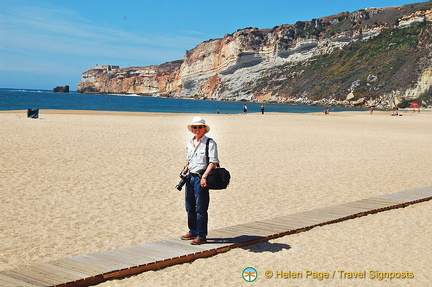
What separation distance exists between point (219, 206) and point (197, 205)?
292 centimetres

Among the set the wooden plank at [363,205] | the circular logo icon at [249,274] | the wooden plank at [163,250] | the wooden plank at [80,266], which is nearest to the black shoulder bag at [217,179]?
the wooden plank at [163,250]

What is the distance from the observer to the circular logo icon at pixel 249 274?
5101 mm

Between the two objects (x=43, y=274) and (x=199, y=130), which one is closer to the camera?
(x=43, y=274)

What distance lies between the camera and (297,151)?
17.4 m

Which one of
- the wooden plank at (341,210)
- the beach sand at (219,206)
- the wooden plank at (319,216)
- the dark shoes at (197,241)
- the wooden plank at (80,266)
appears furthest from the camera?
the wooden plank at (341,210)

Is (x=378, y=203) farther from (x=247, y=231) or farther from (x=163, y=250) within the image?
(x=163, y=250)

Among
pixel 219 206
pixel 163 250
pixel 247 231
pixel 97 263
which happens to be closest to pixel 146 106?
pixel 219 206

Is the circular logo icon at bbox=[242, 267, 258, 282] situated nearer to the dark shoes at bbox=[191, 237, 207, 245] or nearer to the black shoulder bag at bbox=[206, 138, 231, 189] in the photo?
the dark shoes at bbox=[191, 237, 207, 245]

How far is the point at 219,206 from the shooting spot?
8828 millimetres

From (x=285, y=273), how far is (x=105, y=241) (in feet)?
8.60

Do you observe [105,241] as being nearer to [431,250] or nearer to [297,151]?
[431,250]

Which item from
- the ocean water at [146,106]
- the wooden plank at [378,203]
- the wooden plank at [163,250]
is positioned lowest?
the wooden plank at [163,250]

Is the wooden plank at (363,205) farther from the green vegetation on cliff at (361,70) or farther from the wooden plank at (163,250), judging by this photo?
the green vegetation on cliff at (361,70)

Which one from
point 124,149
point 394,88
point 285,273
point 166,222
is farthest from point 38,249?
point 394,88
